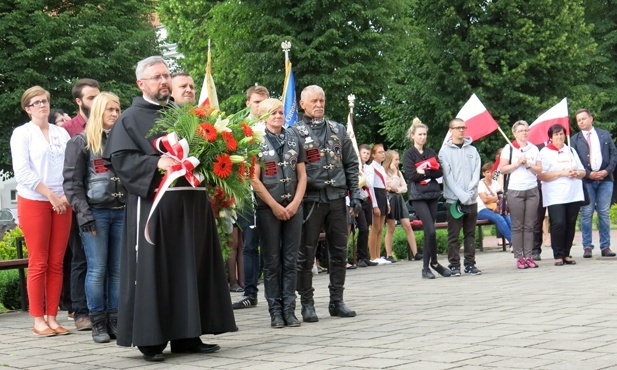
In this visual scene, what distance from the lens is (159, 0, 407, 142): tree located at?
3331 centimetres

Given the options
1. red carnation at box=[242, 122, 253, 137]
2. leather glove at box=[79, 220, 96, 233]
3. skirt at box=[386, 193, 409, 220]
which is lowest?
leather glove at box=[79, 220, 96, 233]

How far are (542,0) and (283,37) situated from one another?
34.4 ft

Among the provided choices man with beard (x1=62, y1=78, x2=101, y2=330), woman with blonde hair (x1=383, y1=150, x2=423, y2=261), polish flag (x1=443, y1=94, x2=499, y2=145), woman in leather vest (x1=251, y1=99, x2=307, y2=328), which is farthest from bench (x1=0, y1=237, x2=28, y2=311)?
polish flag (x1=443, y1=94, x2=499, y2=145)

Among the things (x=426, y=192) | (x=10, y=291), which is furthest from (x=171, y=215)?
(x=426, y=192)

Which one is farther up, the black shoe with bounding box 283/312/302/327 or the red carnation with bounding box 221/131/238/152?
the red carnation with bounding box 221/131/238/152

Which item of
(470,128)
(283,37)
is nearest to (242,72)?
(283,37)

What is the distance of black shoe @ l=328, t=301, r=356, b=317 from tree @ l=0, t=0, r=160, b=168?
1068 inches

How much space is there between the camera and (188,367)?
6992mm

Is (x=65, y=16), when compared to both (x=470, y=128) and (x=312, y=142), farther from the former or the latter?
(x=312, y=142)

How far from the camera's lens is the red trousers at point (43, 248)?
9438 mm

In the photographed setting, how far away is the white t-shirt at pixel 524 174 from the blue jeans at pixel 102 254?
23.9 feet

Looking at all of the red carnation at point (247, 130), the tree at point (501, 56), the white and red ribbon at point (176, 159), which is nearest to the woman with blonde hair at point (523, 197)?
the red carnation at point (247, 130)

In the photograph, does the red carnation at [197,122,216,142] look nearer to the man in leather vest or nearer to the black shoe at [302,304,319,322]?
the man in leather vest

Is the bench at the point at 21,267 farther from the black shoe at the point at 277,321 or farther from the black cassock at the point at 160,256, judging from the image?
the black cassock at the point at 160,256
